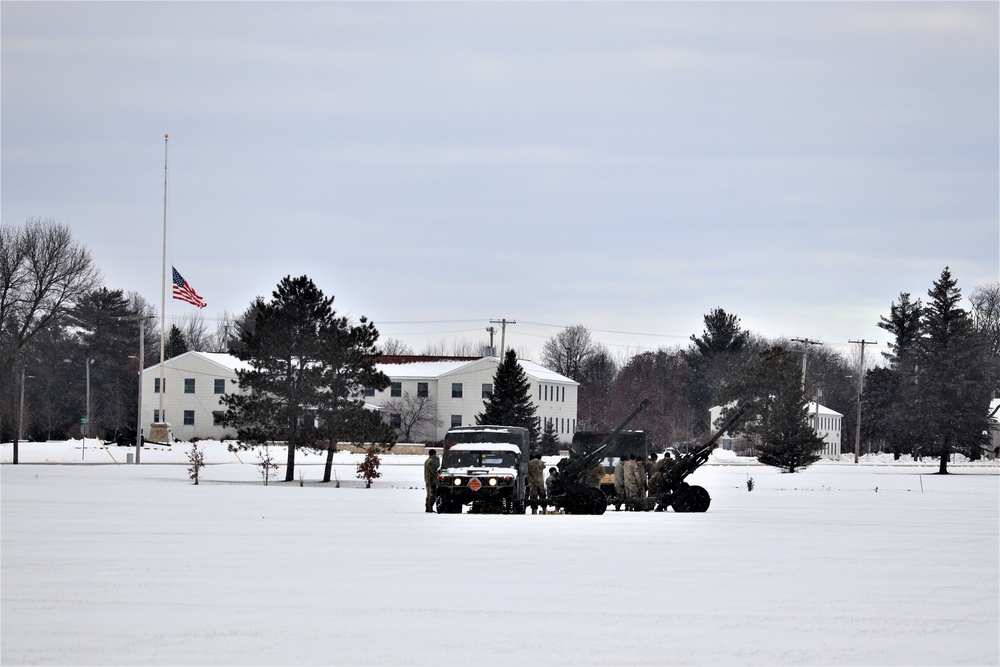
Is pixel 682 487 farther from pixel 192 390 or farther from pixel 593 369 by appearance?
pixel 593 369

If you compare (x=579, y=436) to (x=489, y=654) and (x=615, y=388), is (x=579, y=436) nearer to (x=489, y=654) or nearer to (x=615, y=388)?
(x=489, y=654)

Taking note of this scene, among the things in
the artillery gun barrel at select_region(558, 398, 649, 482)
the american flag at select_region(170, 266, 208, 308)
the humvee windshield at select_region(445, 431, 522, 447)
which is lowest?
the artillery gun barrel at select_region(558, 398, 649, 482)

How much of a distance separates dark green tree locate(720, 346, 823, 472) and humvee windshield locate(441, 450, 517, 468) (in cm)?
3525

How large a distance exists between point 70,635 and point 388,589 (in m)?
4.56

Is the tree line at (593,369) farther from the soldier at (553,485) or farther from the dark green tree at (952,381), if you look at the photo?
the soldier at (553,485)

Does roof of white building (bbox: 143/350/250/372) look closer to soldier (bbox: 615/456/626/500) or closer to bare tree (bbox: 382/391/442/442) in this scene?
bare tree (bbox: 382/391/442/442)

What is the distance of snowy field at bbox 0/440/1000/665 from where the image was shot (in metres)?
12.7

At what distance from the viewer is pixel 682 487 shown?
118 ft

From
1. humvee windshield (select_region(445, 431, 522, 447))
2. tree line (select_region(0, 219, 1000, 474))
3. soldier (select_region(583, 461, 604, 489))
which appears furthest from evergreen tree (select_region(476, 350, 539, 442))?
humvee windshield (select_region(445, 431, 522, 447))

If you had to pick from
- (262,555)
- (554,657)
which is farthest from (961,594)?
(262,555)

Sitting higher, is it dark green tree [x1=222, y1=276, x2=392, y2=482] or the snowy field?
dark green tree [x1=222, y1=276, x2=392, y2=482]

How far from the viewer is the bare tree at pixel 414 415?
106562mm

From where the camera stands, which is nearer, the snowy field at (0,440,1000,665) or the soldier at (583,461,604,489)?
the snowy field at (0,440,1000,665)

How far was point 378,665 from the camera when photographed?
1188 centimetres
